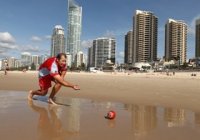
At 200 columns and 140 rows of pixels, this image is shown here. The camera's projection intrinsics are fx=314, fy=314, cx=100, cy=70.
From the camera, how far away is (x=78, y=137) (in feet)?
13.7

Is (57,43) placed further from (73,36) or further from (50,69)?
(50,69)

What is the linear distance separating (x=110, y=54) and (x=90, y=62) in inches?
616

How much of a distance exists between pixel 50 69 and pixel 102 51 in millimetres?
165689

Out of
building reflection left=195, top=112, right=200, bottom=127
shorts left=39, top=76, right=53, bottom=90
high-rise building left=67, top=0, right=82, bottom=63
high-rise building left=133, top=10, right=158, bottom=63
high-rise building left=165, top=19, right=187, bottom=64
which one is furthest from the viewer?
high-rise building left=67, top=0, right=82, bottom=63

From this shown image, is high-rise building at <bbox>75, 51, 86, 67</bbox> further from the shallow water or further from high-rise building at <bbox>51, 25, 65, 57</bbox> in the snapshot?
the shallow water

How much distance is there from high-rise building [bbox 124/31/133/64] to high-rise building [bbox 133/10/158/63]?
11.8 ft

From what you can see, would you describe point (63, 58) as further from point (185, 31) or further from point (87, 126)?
point (185, 31)

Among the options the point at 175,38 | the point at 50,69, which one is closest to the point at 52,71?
the point at 50,69

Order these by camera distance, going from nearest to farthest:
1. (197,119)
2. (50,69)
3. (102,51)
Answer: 1. (197,119)
2. (50,69)
3. (102,51)

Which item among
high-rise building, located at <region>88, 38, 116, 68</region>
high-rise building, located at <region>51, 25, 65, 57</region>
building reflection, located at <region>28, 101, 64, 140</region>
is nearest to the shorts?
building reflection, located at <region>28, 101, 64, 140</region>

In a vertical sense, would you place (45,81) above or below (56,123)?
above

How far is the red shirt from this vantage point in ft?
24.4

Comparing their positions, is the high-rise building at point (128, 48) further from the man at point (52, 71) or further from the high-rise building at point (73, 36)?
the man at point (52, 71)

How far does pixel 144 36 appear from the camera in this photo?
158 m
